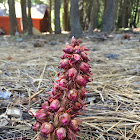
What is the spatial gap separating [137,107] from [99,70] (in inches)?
38.9

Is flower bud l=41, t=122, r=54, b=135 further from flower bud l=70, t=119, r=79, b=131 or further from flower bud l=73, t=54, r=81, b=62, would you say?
flower bud l=73, t=54, r=81, b=62

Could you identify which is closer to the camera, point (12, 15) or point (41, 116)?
point (41, 116)

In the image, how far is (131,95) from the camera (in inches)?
60.1

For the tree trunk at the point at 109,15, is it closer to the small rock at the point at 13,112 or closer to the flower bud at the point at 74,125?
the small rock at the point at 13,112

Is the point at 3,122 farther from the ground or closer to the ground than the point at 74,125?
closer to the ground

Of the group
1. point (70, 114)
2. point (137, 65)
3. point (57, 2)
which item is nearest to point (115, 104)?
point (70, 114)

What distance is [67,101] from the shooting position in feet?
2.55

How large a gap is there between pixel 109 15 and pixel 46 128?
7.83 meters

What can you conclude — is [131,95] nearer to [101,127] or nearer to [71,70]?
[101,127]

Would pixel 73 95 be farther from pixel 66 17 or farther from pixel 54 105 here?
pixel 66 17

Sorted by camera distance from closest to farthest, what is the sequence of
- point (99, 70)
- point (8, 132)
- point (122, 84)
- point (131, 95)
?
point (8, 132), point (131, 95), point (122, 84), point (99, 70)

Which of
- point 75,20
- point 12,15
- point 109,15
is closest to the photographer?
point 75,20

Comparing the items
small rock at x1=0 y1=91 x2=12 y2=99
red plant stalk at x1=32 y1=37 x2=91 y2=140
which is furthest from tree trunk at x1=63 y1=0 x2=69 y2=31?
red plant stalk at x1=32 y1=37 x2=91 y2=140

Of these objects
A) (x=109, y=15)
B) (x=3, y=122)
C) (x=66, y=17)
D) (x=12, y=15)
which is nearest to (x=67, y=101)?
(x=3, y=122)
